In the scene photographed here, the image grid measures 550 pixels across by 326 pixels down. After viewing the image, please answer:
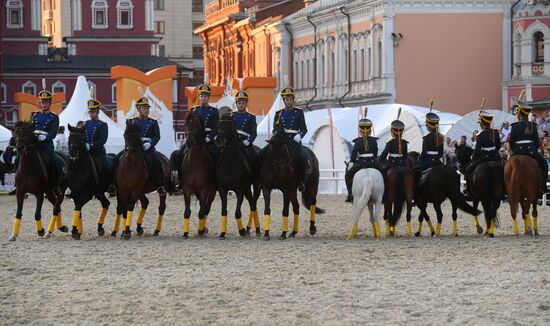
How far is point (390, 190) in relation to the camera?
2605 centimetres

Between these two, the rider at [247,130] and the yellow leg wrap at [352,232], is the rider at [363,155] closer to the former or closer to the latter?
the yellow leg wrap at [352,232]

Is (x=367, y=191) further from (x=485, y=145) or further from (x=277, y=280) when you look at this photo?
(x=277, y=280)

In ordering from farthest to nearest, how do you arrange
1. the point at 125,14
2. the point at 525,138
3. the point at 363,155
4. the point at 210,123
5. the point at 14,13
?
the point at 14,13 < the point at 125,14 < the point at 210,123 < the point at 363,155 < the point at 525,138

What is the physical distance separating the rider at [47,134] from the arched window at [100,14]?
8745cm

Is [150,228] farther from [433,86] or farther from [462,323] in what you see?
[433,86]

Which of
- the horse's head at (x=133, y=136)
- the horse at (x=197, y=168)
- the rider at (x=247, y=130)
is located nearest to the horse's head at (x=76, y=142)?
the horse's head at (x=133, y=136)

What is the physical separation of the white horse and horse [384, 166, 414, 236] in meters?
0.31

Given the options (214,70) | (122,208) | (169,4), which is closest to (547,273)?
(122,208)

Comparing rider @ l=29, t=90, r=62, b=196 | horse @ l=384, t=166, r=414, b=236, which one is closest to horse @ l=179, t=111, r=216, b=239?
rider @ l=29, t=90, r=62, b=196

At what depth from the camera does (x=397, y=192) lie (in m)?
26.0

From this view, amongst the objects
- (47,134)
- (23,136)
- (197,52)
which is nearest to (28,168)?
(23,136)

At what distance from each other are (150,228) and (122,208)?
8.96 ft

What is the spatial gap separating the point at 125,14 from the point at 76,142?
8984 cm

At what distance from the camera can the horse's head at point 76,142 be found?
25578 mm
